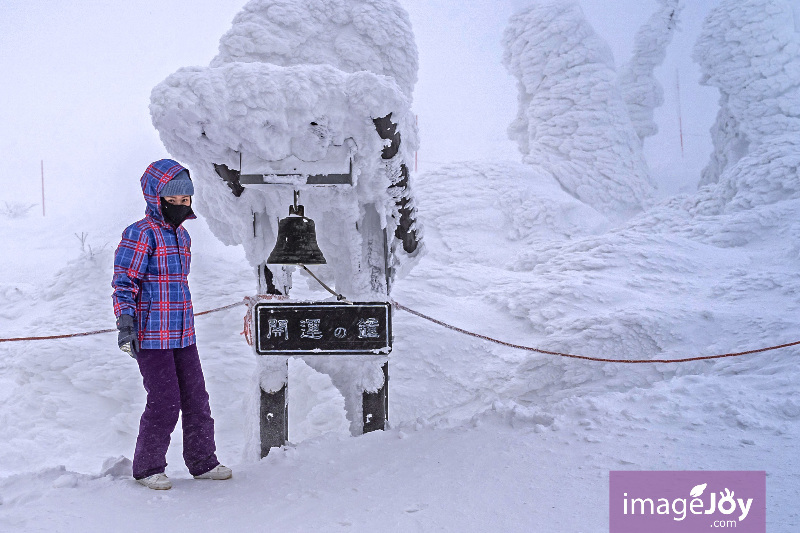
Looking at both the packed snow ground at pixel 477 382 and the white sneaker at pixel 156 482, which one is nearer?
the packed snow ground at pixel 477 382

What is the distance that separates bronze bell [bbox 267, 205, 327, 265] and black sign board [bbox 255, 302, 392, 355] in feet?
0.75

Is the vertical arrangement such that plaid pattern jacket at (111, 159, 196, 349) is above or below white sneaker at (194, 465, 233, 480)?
above

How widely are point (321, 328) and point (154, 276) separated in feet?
2.65

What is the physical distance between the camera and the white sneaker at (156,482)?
237cm

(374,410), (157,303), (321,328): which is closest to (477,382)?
(374,410)

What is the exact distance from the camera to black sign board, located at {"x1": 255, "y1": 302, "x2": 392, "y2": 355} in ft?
9.04

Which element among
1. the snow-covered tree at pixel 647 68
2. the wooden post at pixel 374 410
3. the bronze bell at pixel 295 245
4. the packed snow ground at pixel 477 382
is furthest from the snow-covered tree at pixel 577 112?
the bronze bell at pixel 295 245

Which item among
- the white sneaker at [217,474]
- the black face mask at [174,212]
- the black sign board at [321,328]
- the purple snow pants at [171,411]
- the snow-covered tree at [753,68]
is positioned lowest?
the white sneaker at [217,474]

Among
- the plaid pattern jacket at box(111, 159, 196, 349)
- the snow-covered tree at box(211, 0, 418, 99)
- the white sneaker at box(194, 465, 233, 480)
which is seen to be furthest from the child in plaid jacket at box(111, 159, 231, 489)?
the snow-covered tree at box(211, 0, 418, 99)

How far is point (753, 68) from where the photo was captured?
10.0 metres

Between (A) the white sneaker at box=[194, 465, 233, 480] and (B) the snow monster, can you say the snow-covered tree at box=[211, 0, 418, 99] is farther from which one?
(A) the white sneaker at box=[194, 465, 233, 480]

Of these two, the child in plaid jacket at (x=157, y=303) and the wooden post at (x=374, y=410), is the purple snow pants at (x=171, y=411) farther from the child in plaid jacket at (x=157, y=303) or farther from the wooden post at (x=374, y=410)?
the wooden post at (x=374, y=410)

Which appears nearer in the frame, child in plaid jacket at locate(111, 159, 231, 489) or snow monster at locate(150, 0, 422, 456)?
child in plaid jacket at locate(111, 159, 231, 489)

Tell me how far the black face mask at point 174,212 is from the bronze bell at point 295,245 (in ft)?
1.43
